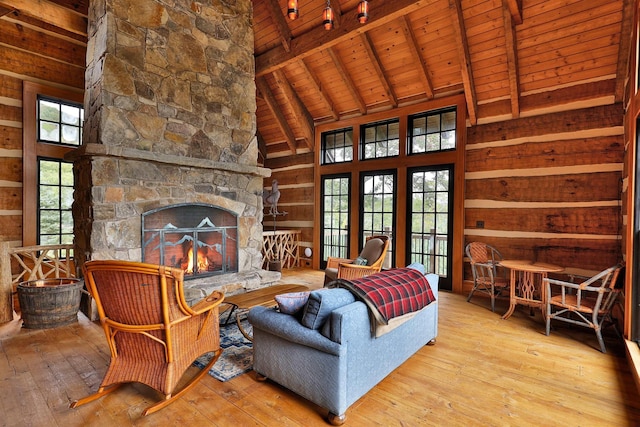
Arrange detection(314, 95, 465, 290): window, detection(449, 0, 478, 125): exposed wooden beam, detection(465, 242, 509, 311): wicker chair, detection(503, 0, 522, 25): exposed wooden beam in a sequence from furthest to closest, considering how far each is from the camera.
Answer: detection(314, 95, 465, 290): window < detection(465, 242, 509, 311): wicker chair < detection(449, 0, 478, 125): exposed wooden beam < detection(503, 0, 522, 25): exposed wooden beam

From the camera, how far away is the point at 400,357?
260 cm

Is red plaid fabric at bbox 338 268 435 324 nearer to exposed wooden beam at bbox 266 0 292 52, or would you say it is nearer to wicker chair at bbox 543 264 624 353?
wicker chair at bbox 543 264 624 353

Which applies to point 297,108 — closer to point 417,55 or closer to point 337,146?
point 337,146

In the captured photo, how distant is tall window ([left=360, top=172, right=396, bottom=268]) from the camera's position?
6.15 metres

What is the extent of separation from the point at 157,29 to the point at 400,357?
15.2 ft

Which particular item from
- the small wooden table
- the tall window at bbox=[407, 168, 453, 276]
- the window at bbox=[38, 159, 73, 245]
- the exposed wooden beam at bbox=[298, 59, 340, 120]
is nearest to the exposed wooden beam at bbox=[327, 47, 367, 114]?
the exposed wooden beam at bbox=[298, 59, 340, 120]

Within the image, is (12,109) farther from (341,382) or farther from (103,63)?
(341,382)

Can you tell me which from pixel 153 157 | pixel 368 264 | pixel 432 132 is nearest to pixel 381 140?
pixel 432 132

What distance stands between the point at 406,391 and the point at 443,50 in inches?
186

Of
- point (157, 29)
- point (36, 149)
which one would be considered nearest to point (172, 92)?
point (157, 29)

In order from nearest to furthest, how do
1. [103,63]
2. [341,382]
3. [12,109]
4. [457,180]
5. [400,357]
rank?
[341,382] → [400,357] → [103,63] → [12,109] → [457,180]

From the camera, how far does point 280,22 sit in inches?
209

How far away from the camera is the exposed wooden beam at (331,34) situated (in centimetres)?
413

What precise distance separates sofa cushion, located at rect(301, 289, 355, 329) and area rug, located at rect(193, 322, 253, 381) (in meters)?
0.89
